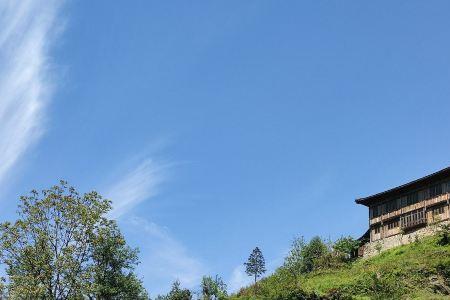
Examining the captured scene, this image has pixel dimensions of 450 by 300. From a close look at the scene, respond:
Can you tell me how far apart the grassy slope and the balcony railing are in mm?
4567

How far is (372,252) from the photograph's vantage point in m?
73.3

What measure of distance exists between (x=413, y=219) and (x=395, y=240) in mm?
3242

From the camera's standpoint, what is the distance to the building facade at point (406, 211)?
68.1 m

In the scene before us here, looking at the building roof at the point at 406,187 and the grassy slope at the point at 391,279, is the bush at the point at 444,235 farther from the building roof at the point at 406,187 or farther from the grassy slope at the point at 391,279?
the building roof at the point at 406,187

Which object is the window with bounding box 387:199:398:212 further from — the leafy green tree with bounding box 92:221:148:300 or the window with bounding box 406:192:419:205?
the leafy green tree with bounding box 92:221:148:300

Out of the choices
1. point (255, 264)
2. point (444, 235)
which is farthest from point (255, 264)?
point (444, 235)

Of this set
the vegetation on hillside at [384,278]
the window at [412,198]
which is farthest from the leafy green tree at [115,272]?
the window at [412,198]

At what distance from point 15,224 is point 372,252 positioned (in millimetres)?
41901

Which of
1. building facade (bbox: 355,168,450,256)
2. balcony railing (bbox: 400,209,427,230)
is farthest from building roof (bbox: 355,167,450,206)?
balcony railing (bbox: 400,209,427,230)

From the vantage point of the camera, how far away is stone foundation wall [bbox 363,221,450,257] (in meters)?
67.8

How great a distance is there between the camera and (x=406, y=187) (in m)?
71.9

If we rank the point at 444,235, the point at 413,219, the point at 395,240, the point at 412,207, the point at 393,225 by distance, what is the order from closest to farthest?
the point at 444,235, the point at 413,219, the point at 412,207, the point at 395,240, the point at 393,225

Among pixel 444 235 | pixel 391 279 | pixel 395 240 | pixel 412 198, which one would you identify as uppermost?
pixel 412 198

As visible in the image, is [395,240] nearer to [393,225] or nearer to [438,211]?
[393,225]
